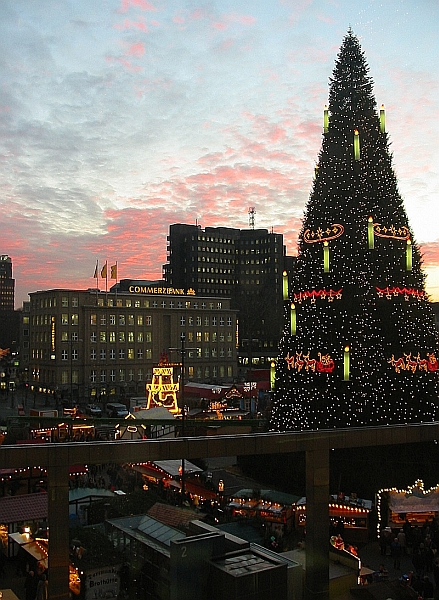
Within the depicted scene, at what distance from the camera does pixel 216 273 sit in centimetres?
14450

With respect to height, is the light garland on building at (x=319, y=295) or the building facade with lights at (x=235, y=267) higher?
the building facade with lights at (x=235, y=267)

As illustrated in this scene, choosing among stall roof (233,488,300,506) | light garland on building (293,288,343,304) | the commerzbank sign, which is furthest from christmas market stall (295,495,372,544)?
the commerzbank sign

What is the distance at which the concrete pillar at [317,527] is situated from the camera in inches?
532

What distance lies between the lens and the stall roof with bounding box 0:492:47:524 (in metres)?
19.4

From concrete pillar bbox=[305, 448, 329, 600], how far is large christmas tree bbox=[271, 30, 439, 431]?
32.0 ft

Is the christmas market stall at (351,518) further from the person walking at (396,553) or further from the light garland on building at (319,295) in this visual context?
the light garland on building at (319,295)

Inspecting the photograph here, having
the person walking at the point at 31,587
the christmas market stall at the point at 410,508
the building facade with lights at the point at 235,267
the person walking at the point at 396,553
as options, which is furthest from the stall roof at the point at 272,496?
the building facade with lights at the point at 235,267

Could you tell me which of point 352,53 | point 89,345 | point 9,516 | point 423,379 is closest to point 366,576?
point 423,379

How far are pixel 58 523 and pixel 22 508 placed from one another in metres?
9.18

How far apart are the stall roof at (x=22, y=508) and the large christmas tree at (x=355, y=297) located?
10469 millimetres

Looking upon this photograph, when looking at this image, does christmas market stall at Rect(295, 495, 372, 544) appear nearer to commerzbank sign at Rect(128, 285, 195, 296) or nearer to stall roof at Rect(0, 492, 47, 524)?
stall roof at Rect(0, 492, 47, 524)

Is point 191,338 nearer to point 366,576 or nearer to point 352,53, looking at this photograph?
point 352,53

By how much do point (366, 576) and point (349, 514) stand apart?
5207 mm

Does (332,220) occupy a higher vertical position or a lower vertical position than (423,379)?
higher
